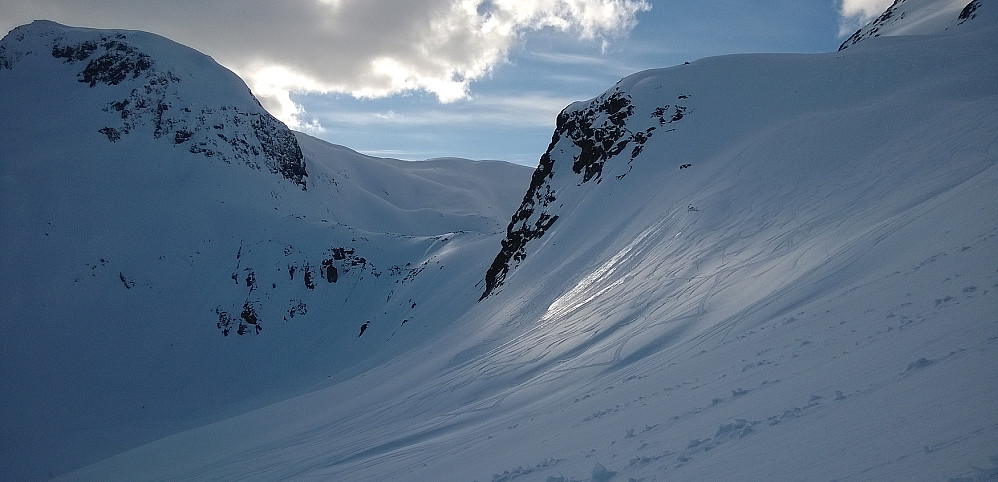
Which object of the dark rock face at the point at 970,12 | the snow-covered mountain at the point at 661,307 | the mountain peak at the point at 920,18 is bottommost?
the snow-covered mountain at the point at 661,307

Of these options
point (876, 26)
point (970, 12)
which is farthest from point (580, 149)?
point (876, 26)

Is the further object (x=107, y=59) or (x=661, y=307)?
(x=107, y=59)

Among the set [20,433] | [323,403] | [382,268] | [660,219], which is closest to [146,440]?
[20,433]

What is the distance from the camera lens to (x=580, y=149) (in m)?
30.3

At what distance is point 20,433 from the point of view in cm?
2702

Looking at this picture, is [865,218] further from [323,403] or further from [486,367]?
[323,403]

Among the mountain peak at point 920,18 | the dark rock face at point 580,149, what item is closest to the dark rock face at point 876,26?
the mountain peak at point 920,18

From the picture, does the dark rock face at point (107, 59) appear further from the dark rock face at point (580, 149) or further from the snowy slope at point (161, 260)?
the dark rock face at point (580, 149)

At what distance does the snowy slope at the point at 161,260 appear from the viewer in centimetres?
3045

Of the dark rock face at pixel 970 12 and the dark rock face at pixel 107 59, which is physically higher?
the dark rock face at pixel 107 59

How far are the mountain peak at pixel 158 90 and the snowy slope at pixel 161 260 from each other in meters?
0.19

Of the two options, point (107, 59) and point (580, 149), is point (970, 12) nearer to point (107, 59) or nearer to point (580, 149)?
point (580, 149)

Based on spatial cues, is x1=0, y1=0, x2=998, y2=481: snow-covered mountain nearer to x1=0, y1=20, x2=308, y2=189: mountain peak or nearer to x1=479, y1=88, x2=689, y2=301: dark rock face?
x1=479, y1=88, x2=689, y2=301: dark rock face

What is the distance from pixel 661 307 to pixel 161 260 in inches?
1590
